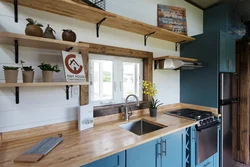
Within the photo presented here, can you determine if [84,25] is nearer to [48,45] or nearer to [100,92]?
[48,45]

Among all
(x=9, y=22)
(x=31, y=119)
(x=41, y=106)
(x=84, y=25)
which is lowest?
(x=31, y=119)

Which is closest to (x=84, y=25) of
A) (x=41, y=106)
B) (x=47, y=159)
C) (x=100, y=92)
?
(x=100, y=92)

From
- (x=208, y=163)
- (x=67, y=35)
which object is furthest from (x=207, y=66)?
(x=67, y=35)

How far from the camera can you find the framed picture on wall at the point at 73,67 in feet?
4.44

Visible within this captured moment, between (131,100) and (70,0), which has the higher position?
(70,0)

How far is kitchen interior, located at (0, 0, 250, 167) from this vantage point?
3.92ft

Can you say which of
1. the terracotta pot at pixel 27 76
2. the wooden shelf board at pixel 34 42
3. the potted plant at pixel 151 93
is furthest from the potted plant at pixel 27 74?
the potted plant at pixel 151 93

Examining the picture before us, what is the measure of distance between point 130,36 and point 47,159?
167cm

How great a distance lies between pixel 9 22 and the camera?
1238 millimetres

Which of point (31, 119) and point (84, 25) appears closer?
point (31, 119)

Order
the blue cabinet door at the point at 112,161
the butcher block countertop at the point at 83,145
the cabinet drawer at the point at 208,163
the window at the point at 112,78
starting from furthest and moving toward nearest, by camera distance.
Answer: the cabinet drawer at the point at 208,163 → the window at the point at 112,78 → the blue cabinet door at the point at 112,161 → the butcher block countertop at the point at 83,145

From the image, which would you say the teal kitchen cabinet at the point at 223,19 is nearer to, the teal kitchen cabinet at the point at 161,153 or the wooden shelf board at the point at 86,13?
the wooden shelf board at the point at 86,13

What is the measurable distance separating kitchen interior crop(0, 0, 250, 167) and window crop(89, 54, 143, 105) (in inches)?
0.5

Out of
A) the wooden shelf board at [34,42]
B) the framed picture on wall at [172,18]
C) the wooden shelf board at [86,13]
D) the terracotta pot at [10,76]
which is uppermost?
the framed picture on wall at [172,18]
